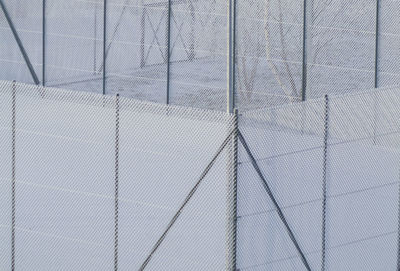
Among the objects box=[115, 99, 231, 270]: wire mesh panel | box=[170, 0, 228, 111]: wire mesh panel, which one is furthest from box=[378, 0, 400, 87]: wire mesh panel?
box=[115, 99, 231, 270]: wire mesh panel

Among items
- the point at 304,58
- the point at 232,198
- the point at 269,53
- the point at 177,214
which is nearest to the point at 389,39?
the point at 304,58

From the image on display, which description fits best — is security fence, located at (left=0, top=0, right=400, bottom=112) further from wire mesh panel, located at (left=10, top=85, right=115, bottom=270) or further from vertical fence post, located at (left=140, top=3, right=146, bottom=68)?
wire mesh panel, located at (left=10, top=85, right=115, bottom=270)

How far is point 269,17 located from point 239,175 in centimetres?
809

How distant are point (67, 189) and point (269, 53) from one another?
269 inches

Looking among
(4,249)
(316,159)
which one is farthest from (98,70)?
(316,159)

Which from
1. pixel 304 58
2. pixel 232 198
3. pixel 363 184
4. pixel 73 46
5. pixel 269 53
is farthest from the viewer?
pixel 73 46

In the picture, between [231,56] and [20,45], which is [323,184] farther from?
[20,45]

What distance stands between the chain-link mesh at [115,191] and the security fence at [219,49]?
5.35 m

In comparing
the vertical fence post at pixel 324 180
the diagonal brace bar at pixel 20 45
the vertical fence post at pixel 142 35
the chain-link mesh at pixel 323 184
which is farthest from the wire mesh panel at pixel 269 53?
the vertical fence post at pixel 324 180

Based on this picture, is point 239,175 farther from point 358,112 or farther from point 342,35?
point 342,35

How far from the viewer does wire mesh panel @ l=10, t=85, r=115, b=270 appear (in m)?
11.0

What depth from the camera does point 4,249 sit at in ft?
38.1

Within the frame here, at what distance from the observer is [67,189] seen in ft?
36.7

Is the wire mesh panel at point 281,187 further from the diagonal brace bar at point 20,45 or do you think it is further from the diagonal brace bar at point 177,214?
the diagonal brace bar at point 20,45
